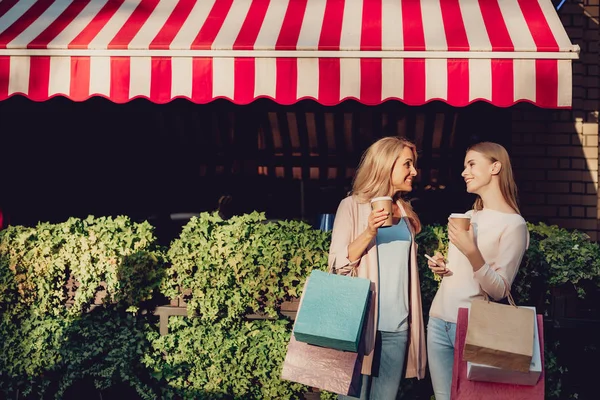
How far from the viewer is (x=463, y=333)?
3.41 meters

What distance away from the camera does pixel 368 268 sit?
3.60 meters

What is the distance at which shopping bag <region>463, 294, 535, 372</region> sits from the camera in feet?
10.7

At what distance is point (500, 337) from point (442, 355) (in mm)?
393

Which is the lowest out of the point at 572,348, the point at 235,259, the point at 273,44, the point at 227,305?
the point at 572,348

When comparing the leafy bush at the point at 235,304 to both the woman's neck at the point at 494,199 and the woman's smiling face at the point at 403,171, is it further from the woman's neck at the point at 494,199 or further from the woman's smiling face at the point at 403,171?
the woman's neck at the point at 494,199

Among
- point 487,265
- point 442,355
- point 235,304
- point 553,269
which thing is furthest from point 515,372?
point 235,304

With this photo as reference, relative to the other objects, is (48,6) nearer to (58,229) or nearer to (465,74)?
(58,229)

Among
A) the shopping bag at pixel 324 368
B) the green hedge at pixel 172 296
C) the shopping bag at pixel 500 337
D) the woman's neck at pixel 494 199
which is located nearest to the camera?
the shopping bag at pixel 500 337

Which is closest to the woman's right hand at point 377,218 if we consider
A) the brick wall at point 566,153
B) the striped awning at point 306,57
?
the striped awning at point 306,57

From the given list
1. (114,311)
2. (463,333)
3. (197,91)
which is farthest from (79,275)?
(463,333)

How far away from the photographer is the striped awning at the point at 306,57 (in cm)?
484

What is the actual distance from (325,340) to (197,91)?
231cm

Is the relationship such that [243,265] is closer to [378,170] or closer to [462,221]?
[378,170]

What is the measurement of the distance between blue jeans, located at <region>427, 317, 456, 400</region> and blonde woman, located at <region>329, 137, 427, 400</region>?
9 centimetres
